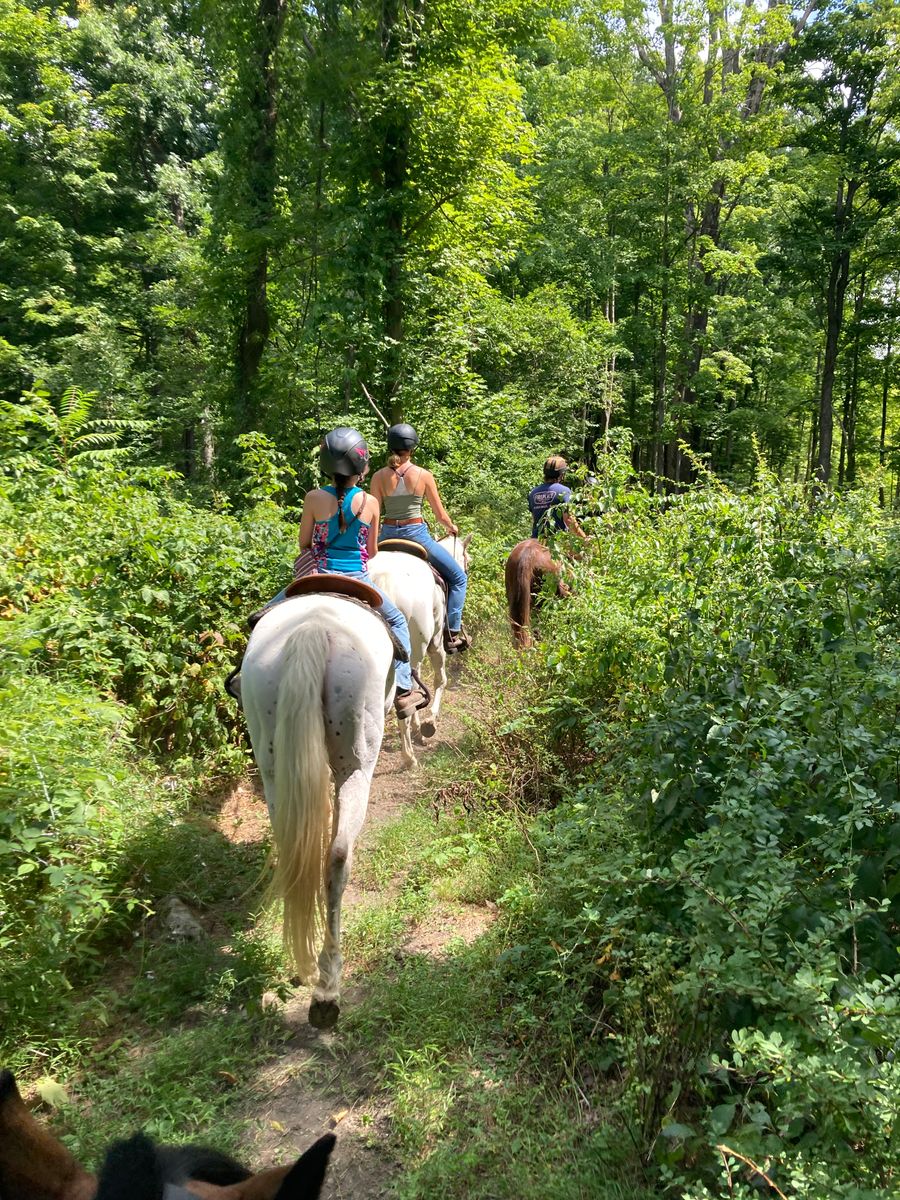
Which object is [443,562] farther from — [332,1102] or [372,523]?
[332,1102]

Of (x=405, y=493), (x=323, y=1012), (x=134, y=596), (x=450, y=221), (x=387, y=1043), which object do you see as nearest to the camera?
(x=387, y=1043)

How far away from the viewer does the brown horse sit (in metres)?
7.13

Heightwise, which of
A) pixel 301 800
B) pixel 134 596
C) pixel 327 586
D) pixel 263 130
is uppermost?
pixel 263 130

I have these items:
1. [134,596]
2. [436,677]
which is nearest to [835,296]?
[436,677]

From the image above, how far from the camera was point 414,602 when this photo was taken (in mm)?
5984

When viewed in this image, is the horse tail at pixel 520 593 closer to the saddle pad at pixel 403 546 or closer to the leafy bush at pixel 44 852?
the saddle pad at pixel 403 546

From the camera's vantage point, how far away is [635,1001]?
2.61 meters

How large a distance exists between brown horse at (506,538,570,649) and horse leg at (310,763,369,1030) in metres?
3.78

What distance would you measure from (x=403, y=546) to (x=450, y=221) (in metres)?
7.29

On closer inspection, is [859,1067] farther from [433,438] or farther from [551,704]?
[433,438]

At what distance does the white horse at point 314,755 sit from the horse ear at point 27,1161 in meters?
1.99

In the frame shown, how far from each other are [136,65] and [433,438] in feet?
57.6

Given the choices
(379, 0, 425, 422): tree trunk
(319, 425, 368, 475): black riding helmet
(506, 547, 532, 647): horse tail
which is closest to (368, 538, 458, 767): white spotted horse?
(506, 547, 532, 647): horse tail

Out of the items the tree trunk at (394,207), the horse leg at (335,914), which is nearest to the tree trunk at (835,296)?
the tree trunk at (394,207)
